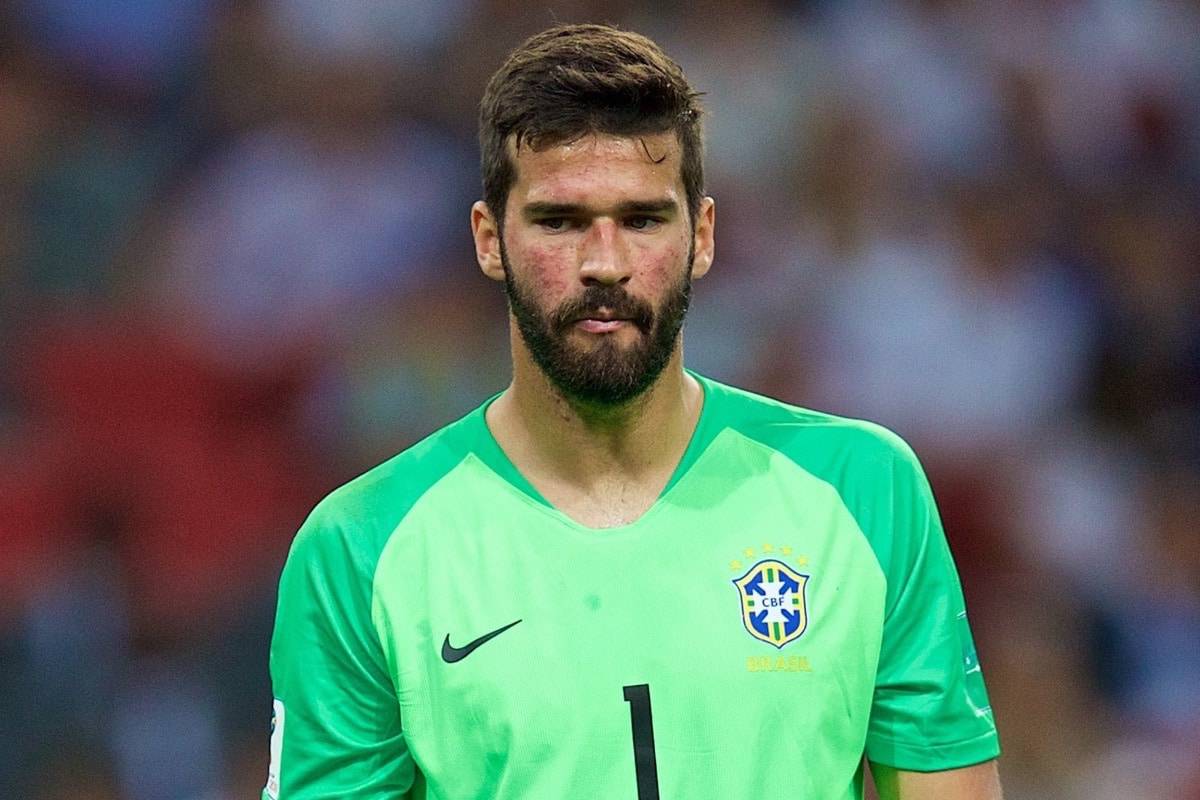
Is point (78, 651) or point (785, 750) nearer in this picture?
point (785, 750)

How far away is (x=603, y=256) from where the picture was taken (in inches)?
92.7

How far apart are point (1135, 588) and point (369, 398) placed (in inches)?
89.1

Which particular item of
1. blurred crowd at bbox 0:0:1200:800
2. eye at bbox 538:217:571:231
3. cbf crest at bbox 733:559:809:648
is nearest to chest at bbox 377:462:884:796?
cbf crest at bbox 733:559:809:648

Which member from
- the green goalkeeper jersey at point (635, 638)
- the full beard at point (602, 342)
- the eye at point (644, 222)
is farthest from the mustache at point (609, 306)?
the green goalkeeper jersey at point (635, 638)

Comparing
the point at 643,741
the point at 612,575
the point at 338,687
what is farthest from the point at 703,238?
the point at 338,687

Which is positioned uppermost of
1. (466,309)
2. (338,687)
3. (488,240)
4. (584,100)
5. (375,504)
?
(466,309)

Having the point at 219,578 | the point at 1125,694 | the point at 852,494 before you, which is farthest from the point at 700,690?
the point at 1125,694

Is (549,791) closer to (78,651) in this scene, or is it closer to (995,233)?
(78,651)

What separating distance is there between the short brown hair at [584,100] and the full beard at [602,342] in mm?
153

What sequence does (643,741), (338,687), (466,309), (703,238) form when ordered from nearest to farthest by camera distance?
(643,741) → (338,687) → (703,238) → (466,309)

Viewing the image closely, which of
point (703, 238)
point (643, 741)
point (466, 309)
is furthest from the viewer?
point (466, 309)

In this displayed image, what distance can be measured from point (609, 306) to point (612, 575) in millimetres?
396

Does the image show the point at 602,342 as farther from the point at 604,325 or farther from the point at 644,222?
the point at 644,222

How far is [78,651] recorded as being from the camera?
13.9 ft
